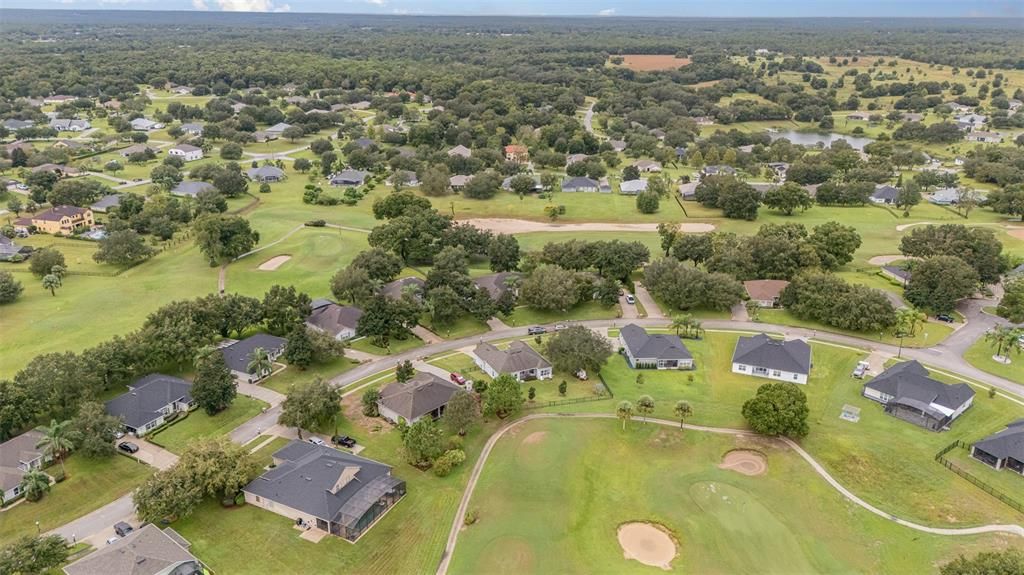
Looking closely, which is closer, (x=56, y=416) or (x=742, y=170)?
(x=56, y=416)

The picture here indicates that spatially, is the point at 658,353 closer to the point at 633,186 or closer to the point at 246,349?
the point at 246,349

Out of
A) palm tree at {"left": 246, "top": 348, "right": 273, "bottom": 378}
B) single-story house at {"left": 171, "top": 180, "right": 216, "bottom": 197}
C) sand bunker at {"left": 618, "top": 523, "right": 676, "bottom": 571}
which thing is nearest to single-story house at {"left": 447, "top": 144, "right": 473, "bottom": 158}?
single-story house at {"left": 171, "top": 180, "right": 216, "bottom": 197}

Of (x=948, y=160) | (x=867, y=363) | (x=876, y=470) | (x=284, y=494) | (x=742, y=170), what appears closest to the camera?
(x=284, y=494)

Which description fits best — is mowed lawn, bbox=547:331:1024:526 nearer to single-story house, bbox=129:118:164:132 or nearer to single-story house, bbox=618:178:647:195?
single-story house, bbox=618:178:647:195

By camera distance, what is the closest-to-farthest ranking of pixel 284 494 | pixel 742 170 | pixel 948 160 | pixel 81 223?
1. pixel 284 494
2. pixel 81 223
3. pixel 742 170
4. pixel 948 160

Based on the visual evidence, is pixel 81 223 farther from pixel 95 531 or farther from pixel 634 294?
pixel 634 294

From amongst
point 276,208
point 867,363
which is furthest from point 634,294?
point 276,208
